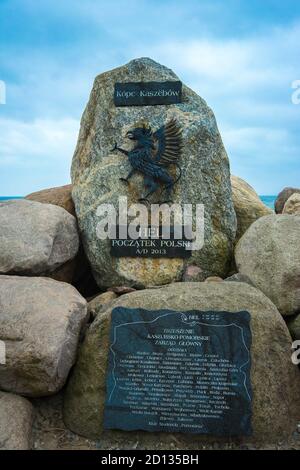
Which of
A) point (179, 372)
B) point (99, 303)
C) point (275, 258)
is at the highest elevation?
point (275, 258)

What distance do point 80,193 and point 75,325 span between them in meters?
2.14

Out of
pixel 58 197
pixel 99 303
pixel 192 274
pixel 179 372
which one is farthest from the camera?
pixel 58 197

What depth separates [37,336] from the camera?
3654 millimetres

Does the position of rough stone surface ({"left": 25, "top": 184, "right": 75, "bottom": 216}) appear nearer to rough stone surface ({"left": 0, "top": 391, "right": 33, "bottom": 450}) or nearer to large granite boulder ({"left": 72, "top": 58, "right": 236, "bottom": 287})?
large granite boulder ({"left": 72, "top": 58, "right": 236, "bottom": 287})

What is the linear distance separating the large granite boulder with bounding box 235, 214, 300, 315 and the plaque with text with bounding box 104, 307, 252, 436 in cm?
87

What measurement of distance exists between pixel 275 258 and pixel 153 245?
4.70 ft

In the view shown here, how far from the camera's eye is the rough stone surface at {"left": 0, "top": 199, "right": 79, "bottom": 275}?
476 cm

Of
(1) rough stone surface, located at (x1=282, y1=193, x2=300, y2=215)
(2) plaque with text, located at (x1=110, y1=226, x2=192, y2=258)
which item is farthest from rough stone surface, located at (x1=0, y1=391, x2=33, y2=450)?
(1) rough stone surface, located at (x1=282, y1=193, x2=300, y2=215)

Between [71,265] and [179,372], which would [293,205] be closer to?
[71,265]

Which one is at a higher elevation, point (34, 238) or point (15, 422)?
point (34, 238)

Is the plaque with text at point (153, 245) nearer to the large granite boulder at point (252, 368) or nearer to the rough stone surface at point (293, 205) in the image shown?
the large granite boulder at point (252, 368)

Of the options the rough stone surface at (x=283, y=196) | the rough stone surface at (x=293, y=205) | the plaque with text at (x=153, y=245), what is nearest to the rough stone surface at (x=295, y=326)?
the plaque with text at (x=153, y=245)

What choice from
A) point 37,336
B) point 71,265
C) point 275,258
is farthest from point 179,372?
point 71,265
